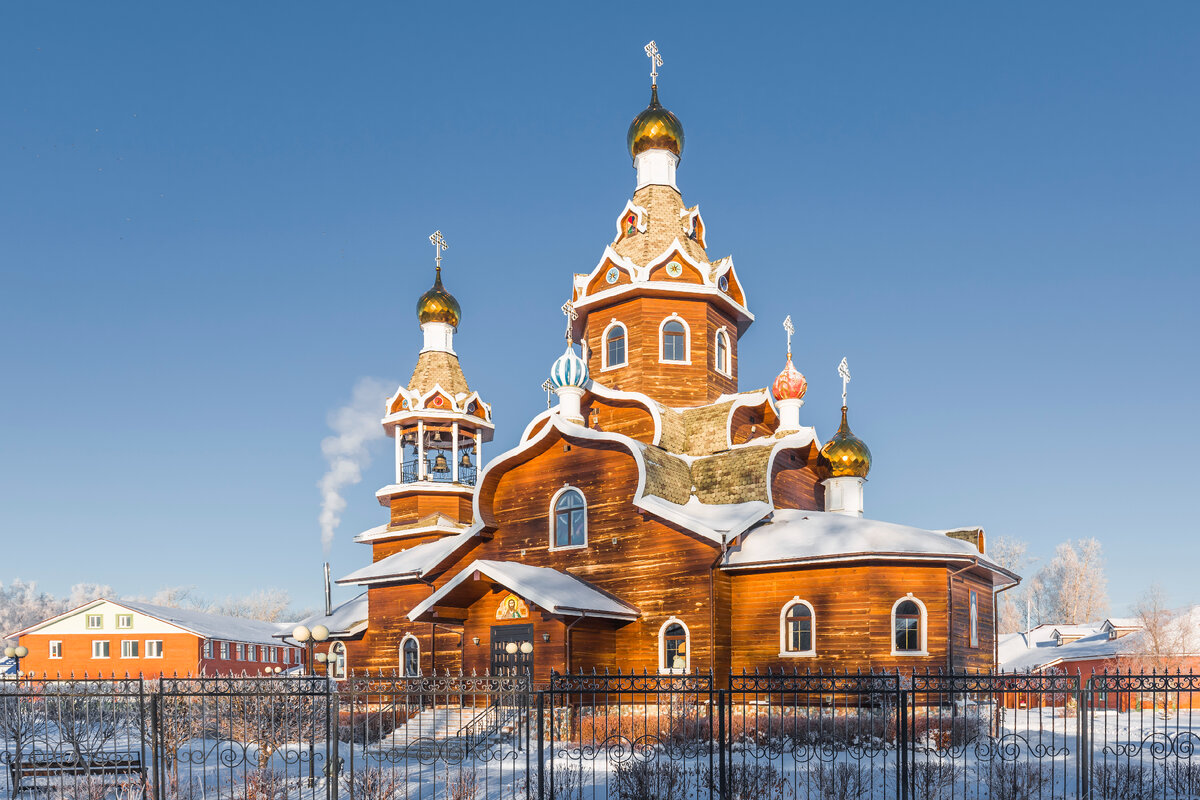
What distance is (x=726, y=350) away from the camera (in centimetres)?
2448

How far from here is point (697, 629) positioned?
61.1ft

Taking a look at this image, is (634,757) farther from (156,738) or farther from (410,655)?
(410,655)

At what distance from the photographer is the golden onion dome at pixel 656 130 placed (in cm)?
2500

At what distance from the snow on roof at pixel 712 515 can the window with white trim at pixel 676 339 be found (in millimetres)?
Answer: 4279

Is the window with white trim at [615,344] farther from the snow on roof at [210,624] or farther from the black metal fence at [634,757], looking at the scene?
the snow on roof at [210,624]

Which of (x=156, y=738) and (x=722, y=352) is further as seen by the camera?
(x=722, y=352)

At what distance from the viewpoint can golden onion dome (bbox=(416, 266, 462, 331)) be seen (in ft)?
91.7

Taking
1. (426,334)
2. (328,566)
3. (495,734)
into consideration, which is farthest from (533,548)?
(328,566)

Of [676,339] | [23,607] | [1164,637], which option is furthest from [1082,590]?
[23,607]

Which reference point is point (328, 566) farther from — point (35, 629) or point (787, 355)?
point (35, 629)

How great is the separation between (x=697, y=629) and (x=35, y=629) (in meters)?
40.2

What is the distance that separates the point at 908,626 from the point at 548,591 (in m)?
6.39

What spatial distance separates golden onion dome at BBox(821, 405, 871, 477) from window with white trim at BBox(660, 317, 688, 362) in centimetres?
384

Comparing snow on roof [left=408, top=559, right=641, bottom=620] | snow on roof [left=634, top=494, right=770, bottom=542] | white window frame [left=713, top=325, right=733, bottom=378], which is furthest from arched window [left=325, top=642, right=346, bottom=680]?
white window frame [left=713, top=325, right=733, bottom=378]
